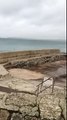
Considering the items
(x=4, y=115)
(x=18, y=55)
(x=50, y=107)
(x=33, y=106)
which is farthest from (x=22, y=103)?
(x=18, y=55)

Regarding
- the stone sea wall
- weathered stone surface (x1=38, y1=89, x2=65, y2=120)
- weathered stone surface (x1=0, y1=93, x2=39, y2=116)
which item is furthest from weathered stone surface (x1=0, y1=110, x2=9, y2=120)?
the stone sea wall

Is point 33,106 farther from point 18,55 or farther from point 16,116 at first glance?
point 18,55

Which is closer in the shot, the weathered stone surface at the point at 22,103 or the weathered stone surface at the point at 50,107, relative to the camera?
the weathered stone surface at the point at 50,107

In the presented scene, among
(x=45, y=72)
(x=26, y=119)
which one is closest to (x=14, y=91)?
(x=26, y=119)

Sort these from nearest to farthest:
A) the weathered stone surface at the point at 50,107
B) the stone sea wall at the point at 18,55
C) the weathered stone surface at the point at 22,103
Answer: the weathered stone surface at the point at 50,107 → the weathered stone surface at the point at 22,103 → the stone sea wall at the point at 18,55

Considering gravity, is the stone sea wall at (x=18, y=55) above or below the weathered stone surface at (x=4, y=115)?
above

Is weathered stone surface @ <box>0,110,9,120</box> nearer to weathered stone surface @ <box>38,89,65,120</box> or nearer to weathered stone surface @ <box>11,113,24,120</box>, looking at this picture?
weathered stone surface @ <box>11,113,24,120</box>

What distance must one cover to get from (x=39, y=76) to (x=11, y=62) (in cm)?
235

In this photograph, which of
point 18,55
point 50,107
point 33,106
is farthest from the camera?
point 18,55

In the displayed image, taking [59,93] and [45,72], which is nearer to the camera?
[59,93]

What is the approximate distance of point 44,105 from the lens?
22.4ft

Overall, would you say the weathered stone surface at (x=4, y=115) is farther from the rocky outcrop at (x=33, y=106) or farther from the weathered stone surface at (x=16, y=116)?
the weathered stone surface at (x=16, y=116)

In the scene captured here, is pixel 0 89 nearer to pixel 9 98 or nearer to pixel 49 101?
pixel 9 98

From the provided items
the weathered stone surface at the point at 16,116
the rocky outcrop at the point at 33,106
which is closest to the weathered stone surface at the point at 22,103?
the rocky outcrop at the point at 33,106
